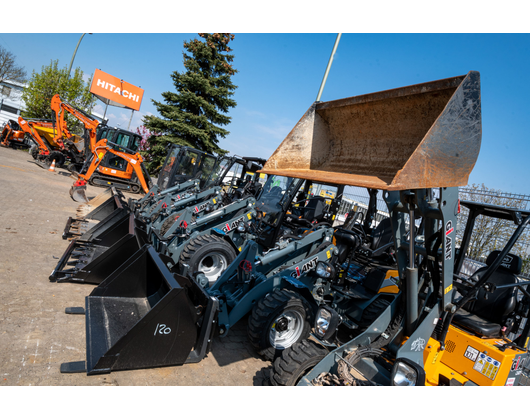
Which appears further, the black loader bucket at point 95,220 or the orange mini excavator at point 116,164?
the orange mini excavator at point 116,164

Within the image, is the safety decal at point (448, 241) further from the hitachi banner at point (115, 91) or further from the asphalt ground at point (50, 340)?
the hitachi banner at point (115, 91)

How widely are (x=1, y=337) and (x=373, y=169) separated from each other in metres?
4.14

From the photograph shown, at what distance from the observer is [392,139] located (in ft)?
9.42

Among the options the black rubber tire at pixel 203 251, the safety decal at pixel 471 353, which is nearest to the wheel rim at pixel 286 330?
the safety decal at pixel 471 353

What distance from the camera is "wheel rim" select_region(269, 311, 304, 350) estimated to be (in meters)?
4.01

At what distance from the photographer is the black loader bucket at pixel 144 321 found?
3.07 m

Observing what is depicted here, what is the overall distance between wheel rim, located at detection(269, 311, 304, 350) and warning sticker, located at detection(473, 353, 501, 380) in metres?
1.92

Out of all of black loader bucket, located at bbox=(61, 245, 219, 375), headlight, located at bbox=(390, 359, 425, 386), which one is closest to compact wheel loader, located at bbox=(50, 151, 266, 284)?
black loader bucket, located at bbox=(61, 245, 219, 375)

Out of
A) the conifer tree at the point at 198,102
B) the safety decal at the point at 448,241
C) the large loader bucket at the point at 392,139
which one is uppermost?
the conifer tree at the point at 198,102

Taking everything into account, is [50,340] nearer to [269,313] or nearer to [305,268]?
[269,313]

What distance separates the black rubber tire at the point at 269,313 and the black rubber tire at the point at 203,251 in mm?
2290

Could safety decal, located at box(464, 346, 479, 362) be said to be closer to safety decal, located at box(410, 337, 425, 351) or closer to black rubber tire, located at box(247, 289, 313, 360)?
safety decal, located at box(410, 337, 425, 351)

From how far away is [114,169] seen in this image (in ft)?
54.0

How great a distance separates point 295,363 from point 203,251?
343cm
